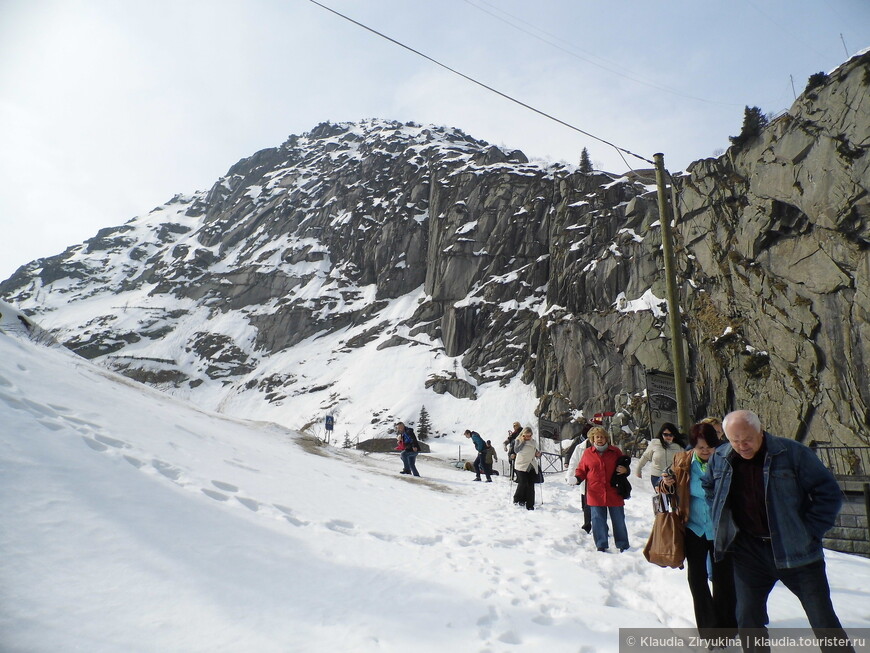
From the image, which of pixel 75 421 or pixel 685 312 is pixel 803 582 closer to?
pixel 75 421

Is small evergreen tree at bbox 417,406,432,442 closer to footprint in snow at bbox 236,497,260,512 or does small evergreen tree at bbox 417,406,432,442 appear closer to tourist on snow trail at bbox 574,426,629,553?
tourist on snow trail at bbox 574,426,629,553

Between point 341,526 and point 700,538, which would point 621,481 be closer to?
point 700,538

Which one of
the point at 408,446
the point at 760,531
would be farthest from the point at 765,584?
the point at 408,446

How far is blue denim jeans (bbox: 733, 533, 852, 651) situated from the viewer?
8.00ft

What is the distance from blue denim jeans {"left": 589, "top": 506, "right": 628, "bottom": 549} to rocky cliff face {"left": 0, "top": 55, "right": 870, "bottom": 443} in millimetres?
5098

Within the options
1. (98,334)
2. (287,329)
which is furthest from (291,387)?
(98,334)

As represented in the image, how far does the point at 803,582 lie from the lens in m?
2.49

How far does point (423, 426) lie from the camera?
38.7 metres

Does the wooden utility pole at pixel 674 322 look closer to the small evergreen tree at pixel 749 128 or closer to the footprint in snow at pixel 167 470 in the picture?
the footprint in snow at pixel 167 470

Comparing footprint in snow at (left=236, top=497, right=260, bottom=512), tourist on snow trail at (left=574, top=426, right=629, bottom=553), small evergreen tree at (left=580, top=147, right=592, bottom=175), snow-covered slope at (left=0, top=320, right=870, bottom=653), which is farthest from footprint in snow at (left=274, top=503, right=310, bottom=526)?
small evergreen tree at (left=580, top=147, right=592, bottom=175)

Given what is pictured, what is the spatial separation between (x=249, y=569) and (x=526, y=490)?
6.25m

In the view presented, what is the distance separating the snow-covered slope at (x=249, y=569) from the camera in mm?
2393


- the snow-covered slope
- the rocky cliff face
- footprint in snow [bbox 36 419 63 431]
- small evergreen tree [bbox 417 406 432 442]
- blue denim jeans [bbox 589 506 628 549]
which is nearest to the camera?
the snow-covered slope

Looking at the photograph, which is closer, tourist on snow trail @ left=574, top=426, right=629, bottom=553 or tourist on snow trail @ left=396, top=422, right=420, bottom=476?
tourist on snow trail @ left=574, top=426, right=629, bottom=553
